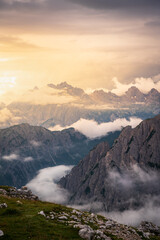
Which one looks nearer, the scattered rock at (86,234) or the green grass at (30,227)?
the green grass at (30,227)

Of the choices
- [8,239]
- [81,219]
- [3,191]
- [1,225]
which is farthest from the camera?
[3,191]

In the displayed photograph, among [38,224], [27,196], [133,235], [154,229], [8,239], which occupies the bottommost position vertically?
[154,229]

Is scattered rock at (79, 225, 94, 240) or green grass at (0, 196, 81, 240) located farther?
scattered rock at (79, 225, 94, 240)

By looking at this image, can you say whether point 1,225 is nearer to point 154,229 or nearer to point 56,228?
point 56,228

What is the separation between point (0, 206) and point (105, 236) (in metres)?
20.9

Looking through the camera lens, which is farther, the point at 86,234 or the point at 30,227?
the point at 30,227

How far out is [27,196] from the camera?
2507 inches

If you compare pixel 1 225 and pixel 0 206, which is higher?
pixel 1 225

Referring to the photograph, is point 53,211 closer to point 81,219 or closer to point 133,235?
point 81,219

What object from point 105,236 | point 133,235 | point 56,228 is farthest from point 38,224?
point 133,235

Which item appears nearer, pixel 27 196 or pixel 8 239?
pixel 8 239

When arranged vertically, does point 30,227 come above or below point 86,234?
below

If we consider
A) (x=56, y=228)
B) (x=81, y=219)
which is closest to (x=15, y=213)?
(x=56, y=228)

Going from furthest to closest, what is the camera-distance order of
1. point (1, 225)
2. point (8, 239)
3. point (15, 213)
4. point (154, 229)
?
point (154, 229) → point (15, 213) → point (1, 225) → point (8, 239)
